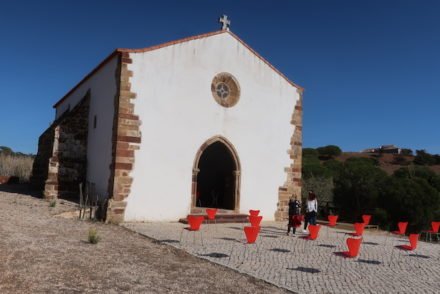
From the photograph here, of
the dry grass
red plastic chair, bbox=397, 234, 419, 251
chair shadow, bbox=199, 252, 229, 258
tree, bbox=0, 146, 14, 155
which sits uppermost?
tree, bbox=0, 146, 14, 155

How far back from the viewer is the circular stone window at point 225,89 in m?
14.2

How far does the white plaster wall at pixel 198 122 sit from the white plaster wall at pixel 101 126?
0.94 metres

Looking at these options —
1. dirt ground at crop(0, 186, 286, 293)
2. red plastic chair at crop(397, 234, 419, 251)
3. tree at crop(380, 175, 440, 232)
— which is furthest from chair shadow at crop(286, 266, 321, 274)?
tree at crop(380, 175, 440, 232)

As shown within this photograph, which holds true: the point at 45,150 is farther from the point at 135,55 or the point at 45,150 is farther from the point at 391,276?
the point at 391,276

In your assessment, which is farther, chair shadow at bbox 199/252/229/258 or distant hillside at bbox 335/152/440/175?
distant hillside at bbox 335/152/440/175

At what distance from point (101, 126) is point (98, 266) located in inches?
302

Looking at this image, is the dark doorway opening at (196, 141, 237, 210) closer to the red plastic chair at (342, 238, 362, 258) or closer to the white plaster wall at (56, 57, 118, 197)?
the white plaster wall at (56, 57, 118, 197)

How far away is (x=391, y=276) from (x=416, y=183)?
1797 cm

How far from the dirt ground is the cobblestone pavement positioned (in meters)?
0.51

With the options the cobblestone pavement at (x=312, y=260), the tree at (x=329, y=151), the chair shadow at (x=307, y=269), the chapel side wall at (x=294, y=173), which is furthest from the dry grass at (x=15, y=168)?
the tree at (x=329, y=151)

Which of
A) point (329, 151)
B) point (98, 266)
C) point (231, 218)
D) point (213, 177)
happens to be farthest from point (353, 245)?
point (329, 151)

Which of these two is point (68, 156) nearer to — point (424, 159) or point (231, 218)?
point (231, 218)

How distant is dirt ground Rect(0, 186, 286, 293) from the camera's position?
552cm

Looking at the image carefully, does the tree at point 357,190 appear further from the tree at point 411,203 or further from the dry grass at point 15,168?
the dry grass at point 15,168
